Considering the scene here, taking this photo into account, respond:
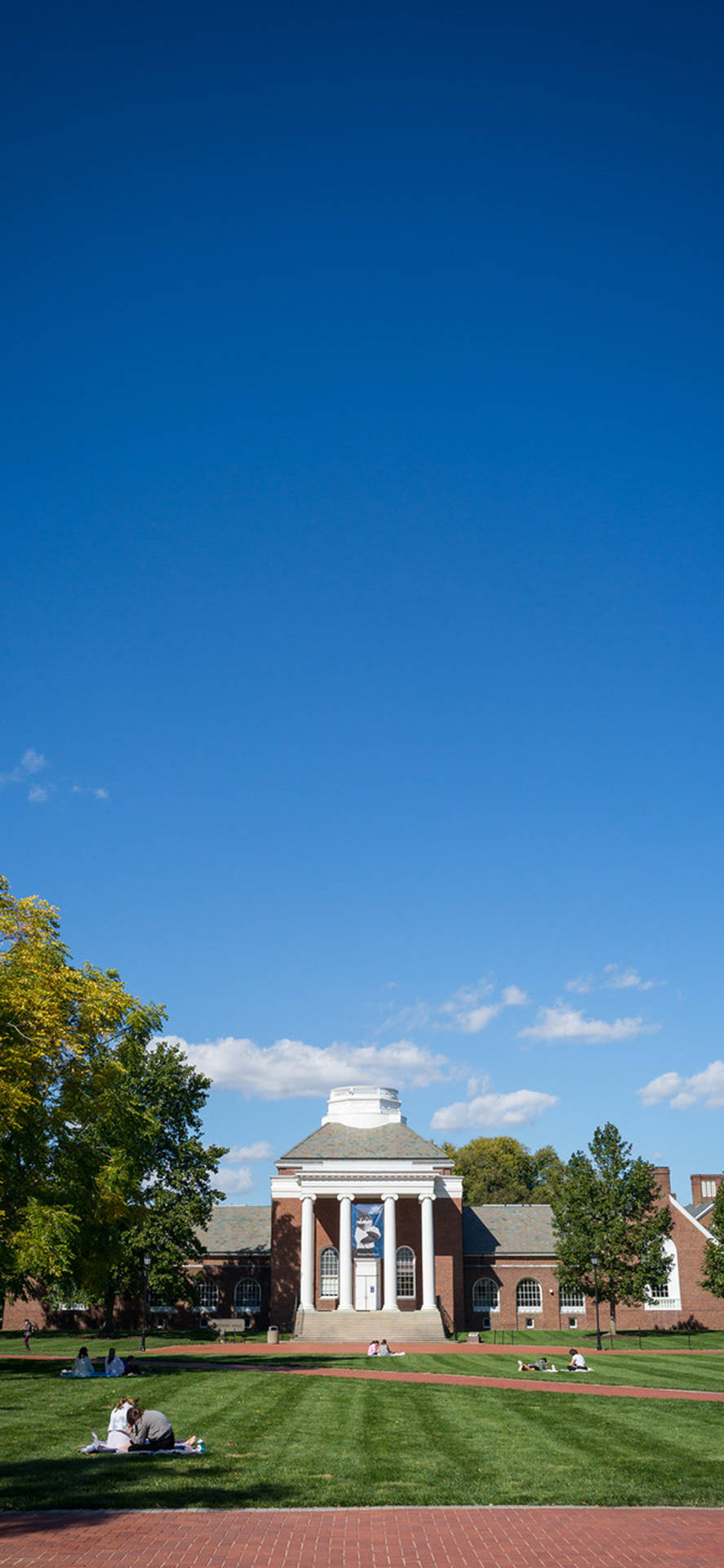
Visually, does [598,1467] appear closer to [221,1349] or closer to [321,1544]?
[321,1544]

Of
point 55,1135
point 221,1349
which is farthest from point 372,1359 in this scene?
point 55,1135

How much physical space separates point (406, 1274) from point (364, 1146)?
24.0 ft

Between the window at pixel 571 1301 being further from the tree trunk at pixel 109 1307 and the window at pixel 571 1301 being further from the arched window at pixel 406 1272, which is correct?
the tree trunk at pixel 109 1307

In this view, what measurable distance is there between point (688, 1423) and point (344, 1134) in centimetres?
4721

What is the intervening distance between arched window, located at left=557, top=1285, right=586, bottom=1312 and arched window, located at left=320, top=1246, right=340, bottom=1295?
13.0 m

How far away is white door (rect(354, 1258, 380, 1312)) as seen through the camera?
2484 inches

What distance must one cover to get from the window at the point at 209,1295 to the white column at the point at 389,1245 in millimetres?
10799

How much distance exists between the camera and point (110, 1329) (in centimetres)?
6009

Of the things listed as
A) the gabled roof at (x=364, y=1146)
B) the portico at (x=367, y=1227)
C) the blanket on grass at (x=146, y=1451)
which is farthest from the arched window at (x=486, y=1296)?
the blanket on grass at (x=146, y=1451)

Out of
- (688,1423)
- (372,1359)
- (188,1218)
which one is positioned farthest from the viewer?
Result: (188,1218)

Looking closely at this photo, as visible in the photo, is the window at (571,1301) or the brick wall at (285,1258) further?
the window at (571,1301)

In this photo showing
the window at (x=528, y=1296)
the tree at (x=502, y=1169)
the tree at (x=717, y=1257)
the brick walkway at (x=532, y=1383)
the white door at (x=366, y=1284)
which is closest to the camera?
the brick walkway at (x=532, y=1383)

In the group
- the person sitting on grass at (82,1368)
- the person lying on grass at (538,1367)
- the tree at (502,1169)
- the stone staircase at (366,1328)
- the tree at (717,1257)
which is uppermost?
the tree at (502,1169)

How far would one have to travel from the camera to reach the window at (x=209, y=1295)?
6780cm
